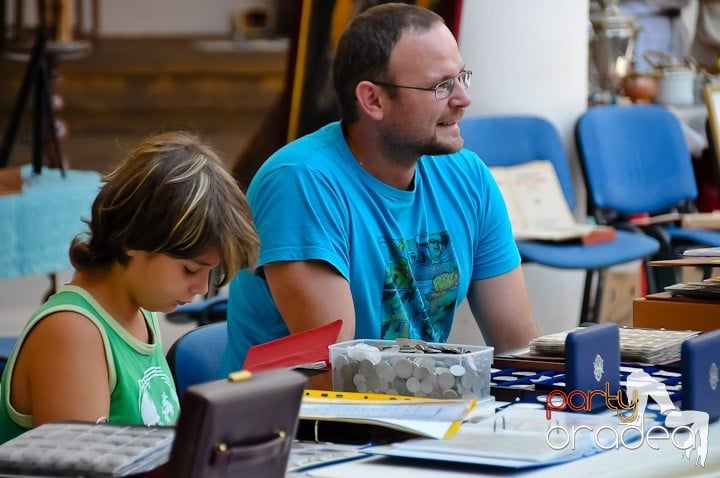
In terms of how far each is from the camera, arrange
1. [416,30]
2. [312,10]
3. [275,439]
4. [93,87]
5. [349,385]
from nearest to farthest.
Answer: [275,439], [349,385], [416,30], [312,10], [93,87]

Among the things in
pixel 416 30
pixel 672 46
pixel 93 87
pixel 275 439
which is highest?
pixel 416 30

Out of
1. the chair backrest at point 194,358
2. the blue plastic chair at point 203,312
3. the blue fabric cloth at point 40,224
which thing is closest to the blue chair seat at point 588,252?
the blue plastic chair at point 203,312

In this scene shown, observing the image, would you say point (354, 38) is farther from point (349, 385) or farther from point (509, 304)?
point (349, 385)

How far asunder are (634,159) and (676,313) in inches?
124

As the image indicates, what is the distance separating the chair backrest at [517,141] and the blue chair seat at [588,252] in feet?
→ 1.15

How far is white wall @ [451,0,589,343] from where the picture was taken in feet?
15.9

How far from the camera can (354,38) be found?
264cm

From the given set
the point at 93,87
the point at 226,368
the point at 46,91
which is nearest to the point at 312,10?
the point at 46,91

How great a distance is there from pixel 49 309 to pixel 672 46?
20.7ft

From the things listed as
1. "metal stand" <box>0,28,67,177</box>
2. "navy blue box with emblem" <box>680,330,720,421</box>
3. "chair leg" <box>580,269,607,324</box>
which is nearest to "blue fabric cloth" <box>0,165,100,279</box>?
"metal stand" <box>0,28,67,177</box>

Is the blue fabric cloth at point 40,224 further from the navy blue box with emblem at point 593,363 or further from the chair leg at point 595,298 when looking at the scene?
the navy blue box with emblem at point 593,363

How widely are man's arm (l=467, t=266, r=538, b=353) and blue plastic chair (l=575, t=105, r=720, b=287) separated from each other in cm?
238

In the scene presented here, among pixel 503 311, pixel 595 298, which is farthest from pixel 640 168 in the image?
pixel 503 311

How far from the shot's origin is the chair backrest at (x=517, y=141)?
4.81 metres
